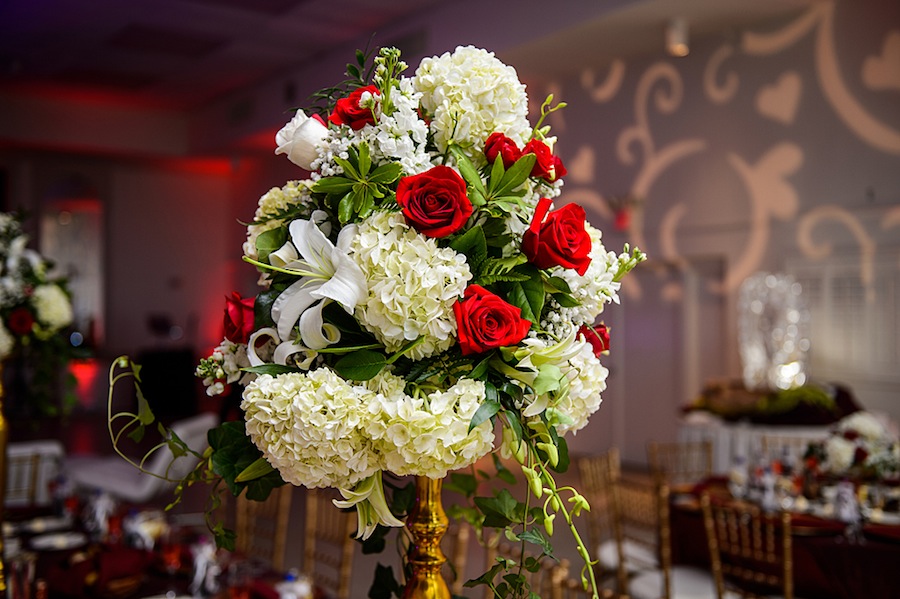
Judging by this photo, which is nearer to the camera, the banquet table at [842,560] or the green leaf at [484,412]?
the green leaf at [484,412]

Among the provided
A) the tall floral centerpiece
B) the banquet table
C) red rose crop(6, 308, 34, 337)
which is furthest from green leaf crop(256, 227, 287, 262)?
the banquet table

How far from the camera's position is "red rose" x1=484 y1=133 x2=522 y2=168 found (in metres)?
1.10

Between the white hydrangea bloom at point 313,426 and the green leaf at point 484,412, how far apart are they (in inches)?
4.9

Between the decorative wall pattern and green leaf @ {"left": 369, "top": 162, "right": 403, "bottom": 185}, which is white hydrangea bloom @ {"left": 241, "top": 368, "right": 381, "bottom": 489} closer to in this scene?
green leaf @ {"left": 369, "top": 162, "right": 403, "bottom": 185}

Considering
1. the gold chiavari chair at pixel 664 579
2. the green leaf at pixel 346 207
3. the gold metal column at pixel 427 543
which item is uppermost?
the green leaf at pixel 346 207

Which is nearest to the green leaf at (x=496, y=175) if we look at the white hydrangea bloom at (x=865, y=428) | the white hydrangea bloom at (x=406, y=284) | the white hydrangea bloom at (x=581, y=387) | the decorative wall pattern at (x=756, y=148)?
the white hydrangea bloom at (x=406, y=284)

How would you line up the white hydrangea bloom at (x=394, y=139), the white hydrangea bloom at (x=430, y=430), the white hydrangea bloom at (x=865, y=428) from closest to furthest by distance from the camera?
the white hydrangea bloom at (x=430, y=430) → the white hydrangea bloom at (x=394, y=139) → the white hydrangea bloom at (x=865, y=428)

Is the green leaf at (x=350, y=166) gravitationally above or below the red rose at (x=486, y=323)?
above

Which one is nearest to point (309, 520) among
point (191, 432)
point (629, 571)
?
point (629, 571)

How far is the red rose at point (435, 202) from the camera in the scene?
1.01 metres

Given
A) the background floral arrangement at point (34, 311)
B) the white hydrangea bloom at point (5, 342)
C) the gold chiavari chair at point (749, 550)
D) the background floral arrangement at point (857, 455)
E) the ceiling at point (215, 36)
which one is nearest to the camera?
the white hydrangea bloom at point (5, 342)

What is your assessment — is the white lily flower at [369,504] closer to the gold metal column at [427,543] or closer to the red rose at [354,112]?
the gold metal column at [427,543]

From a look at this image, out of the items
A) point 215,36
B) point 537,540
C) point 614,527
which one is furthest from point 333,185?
point 215,36

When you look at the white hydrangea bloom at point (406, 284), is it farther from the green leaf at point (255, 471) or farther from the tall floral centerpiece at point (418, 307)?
the green leaf at point (255, 471)
